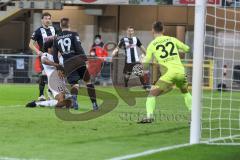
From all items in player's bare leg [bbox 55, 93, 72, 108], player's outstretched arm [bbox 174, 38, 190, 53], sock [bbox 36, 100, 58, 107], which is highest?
player's outstretched arm [bbox 174, 38, 190, 53]

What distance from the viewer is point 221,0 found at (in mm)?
17812

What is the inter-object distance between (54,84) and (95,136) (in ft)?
18.2

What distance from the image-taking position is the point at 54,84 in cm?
1658

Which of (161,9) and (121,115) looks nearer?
(121,115)

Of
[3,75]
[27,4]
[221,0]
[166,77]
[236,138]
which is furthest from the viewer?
[27,4]

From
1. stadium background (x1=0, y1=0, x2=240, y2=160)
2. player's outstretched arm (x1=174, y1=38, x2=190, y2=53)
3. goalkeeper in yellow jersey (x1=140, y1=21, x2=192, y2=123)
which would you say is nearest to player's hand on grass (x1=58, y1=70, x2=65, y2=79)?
stadium background (x1=0, y1=0, x2=240, y2=160)

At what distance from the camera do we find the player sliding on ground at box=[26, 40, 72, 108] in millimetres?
16281

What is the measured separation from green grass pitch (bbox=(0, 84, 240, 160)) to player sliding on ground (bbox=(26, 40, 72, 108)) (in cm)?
39

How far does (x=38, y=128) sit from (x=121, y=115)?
3.39 metres

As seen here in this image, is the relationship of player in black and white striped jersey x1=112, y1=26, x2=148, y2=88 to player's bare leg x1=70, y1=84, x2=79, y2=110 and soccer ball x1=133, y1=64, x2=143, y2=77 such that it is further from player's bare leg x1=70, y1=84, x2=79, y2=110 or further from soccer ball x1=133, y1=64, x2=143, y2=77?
player's bare leg x1=70, y1=84, x2=79, y2=110

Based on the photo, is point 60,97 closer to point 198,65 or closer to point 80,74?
point 80,74

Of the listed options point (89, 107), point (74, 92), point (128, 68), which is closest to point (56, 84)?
point (74, 92)

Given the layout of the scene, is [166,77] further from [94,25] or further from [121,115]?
[94,25]

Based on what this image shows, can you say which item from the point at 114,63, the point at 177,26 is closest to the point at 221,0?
the point at 114,63
